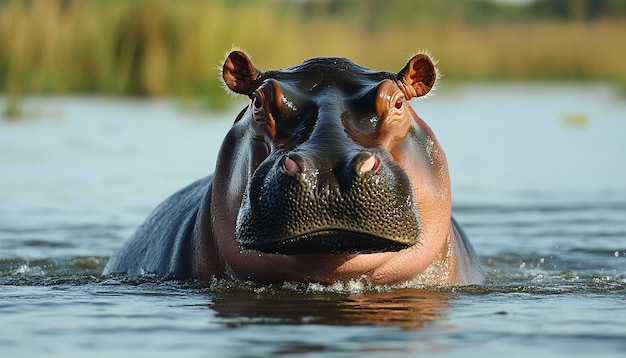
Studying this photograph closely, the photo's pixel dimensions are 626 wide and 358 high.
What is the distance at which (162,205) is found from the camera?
6.98 metres

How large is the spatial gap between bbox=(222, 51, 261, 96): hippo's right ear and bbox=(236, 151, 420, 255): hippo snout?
98 centimetres

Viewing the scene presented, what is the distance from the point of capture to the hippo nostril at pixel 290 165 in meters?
4.59

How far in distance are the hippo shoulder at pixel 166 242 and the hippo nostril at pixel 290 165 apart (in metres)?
1.17

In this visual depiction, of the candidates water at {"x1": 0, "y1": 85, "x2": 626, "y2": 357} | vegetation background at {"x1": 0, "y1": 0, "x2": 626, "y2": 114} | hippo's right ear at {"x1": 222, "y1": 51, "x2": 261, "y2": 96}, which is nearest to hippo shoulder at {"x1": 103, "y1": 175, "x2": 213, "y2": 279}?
water at {"x1": 0, "y1": 85, "x2": 626, "y2": 357}

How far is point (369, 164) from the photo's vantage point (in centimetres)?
466

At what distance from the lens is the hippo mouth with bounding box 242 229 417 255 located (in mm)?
4664

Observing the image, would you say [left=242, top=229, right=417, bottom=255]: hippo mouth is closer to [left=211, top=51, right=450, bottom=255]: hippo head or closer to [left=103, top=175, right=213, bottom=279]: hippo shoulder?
[left=211, top=51, right=450, bottom=255]: hippo head

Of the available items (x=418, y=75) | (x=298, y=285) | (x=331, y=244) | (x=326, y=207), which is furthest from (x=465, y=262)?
(x=326, y=207)

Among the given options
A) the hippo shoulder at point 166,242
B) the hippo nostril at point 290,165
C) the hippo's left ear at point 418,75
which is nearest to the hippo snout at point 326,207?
the hippo nostril at point 290,165

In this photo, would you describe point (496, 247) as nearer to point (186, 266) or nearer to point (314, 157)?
point (186, 266)

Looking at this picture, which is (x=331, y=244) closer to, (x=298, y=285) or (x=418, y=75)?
(x=298, y=285)

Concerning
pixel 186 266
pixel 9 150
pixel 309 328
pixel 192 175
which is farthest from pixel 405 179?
pixel 9 150

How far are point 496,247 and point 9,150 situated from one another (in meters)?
6.40

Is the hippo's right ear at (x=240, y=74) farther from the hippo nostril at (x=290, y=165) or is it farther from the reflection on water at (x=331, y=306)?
the hippo nostril at (x=290, y=165)
